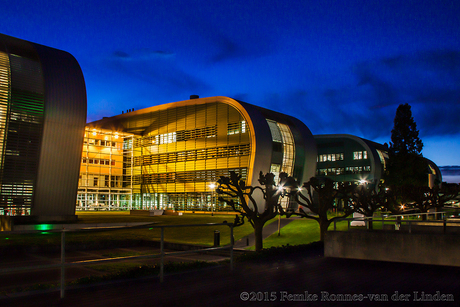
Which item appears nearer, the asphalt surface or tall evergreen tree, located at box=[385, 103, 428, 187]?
the asphalt surface

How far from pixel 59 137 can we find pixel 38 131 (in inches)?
56.0

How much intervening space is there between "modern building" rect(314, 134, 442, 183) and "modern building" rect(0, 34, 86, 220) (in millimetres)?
51817

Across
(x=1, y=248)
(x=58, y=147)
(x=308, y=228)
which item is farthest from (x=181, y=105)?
(x=1, y=248)

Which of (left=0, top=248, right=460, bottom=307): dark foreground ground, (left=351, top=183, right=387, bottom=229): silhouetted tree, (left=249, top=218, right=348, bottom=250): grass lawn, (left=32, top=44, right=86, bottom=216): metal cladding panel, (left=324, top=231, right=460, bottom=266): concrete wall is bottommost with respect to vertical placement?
(left=249, top=218, right=348, bottom=250): grass lawn

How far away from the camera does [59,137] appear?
27906 mm

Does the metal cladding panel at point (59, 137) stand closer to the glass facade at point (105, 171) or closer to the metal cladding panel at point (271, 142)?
the metal cladding panel at point (271, 142)

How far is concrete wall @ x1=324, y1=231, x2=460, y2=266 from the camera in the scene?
887cm

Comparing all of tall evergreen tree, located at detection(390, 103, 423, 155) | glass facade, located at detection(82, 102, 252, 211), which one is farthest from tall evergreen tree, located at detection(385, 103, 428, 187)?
glass facade, located at detection(82, 102, 252, 211)

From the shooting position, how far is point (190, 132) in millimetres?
53250

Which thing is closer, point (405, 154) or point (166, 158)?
point (405, 154)

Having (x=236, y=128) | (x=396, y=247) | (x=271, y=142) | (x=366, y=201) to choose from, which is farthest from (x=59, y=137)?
(x=271, y=142)

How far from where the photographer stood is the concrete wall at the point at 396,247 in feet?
29.1

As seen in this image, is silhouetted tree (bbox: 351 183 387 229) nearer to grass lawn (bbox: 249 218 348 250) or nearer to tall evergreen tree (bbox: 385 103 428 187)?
grass lawn (bbox: 249 218 348 250)

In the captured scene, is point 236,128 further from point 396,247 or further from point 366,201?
point 396,247
